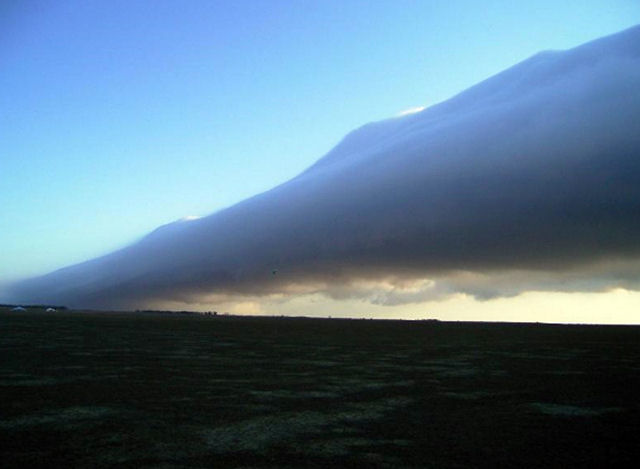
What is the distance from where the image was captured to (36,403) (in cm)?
1305

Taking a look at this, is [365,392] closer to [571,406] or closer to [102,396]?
[571,406]

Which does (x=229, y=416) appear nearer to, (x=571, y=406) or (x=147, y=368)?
(x=571, y=406)

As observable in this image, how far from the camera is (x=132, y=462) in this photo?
8375 millimetres

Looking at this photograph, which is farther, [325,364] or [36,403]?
[325,364]

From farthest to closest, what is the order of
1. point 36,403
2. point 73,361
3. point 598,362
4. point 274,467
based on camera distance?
point 598,362 < point 73,361 < point 36,403 < point 274,467

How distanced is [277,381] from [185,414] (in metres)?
5.81

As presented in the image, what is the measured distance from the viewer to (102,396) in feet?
46.6

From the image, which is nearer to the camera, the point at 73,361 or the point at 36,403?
the point at 36,403

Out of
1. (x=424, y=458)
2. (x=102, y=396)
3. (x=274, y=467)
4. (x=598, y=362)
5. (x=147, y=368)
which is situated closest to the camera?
(x=274, y=467)

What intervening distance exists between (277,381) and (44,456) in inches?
378

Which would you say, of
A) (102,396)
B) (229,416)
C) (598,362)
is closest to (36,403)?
(102,396)

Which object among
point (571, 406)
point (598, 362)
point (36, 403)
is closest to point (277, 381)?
point (36, 403)

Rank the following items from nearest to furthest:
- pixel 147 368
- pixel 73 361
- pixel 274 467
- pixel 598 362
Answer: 1. pixel 274 467
2. pixel 147 368
3. pixel 73 361
4. pixel 598 362

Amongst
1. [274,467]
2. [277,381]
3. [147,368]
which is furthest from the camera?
[147,368]
